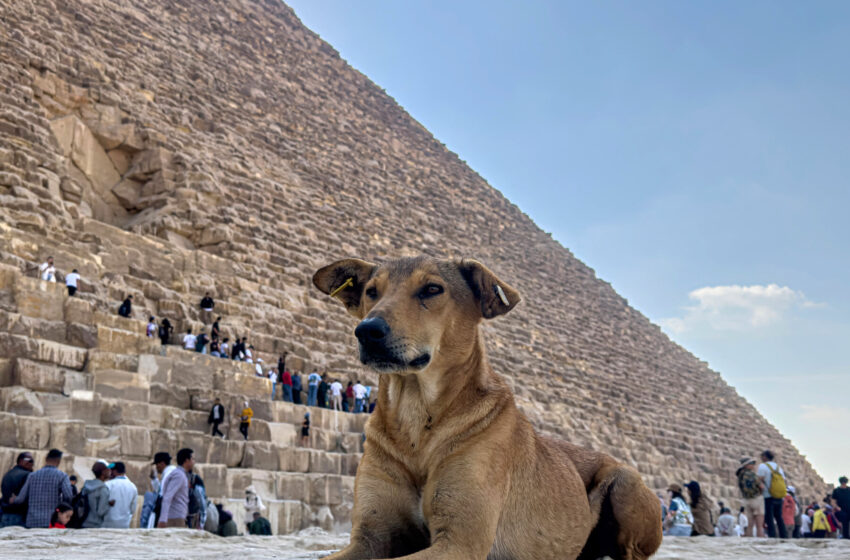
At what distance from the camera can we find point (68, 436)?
6.68 meters

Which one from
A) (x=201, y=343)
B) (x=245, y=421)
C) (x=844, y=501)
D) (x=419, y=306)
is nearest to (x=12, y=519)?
(x=245, y=421)

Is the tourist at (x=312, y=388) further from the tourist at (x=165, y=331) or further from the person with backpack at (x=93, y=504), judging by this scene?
the person with backpack at (x=93, y=504)

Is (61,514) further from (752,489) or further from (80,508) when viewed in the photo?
(752,489)

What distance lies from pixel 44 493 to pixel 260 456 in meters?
3.57

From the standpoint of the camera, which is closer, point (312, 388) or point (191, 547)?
point (191, 547)

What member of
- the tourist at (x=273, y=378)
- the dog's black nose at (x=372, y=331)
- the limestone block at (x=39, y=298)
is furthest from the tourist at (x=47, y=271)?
the dog's black nose at (x=372, y=331)

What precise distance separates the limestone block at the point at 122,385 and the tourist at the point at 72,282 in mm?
1825

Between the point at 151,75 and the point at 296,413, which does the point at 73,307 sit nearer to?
the point at 296,413

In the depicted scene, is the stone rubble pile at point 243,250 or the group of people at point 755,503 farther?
the stone rubble pile at point 243,250

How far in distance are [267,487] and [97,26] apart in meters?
15.2

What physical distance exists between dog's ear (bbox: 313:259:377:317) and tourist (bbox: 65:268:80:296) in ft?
25.3

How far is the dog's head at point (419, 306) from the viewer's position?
6.26 feet

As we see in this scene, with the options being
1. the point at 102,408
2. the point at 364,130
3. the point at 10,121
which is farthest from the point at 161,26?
the point at 102,408

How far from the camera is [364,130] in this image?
29578 millimetres
